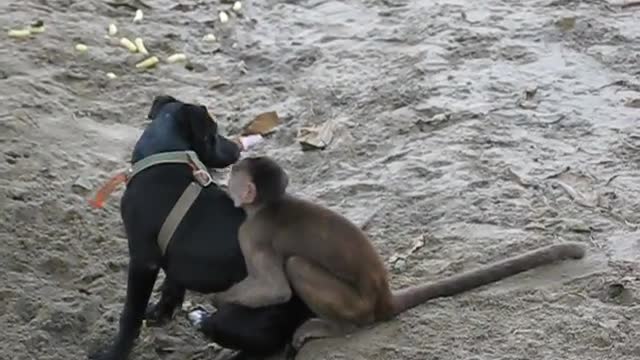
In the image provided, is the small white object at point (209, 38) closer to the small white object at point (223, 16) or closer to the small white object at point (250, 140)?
the small white object at point (223, 16)

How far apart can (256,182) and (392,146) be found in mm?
1728

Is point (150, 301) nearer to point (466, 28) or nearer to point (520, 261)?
point (520, 261)

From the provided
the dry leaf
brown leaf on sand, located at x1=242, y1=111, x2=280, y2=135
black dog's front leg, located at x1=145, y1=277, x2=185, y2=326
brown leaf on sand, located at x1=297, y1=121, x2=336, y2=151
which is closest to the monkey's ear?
black dog's front leg, located at x1=145, y1=277, x2=185, y2=326

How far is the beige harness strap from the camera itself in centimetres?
470

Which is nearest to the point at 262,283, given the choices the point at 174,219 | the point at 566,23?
the point at 174,219

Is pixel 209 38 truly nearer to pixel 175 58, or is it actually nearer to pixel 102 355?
pixel 175 58

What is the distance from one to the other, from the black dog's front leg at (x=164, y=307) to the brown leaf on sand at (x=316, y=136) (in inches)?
55.7

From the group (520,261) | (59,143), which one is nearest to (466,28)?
(59,143)

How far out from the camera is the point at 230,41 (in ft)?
25.8

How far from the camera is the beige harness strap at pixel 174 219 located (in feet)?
15.4

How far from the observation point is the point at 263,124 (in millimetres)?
6656

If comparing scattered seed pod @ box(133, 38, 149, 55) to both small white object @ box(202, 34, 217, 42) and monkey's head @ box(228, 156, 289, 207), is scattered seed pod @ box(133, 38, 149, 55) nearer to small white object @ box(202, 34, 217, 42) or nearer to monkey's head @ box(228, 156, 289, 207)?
small white object @ box(202, 34, 217, 42)

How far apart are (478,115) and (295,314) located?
2.03 metres

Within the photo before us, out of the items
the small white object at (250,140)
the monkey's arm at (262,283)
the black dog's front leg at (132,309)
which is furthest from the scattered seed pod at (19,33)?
the monkey's arm at (262,283)
